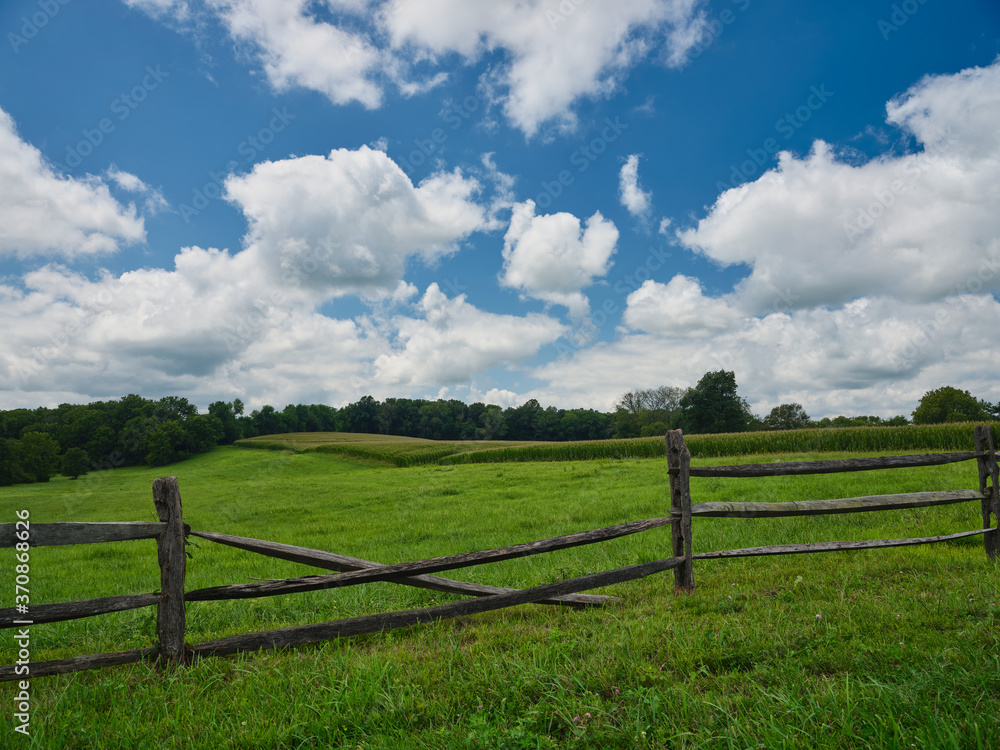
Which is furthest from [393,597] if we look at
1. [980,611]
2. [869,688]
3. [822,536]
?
[822,536]

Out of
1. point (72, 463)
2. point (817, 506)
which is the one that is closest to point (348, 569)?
Result: point (817, 506)

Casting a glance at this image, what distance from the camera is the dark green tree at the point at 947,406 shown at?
7238 centimetres

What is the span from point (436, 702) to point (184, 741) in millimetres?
1585

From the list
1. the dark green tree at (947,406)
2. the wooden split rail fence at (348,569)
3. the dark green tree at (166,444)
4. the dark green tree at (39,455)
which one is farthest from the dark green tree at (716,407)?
the dark green tree at (39,455)

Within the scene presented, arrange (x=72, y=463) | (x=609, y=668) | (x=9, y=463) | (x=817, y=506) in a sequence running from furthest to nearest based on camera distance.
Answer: (x=72, y=463), (x=9, y=463), (x=817, y=506), (x=609, y=668)

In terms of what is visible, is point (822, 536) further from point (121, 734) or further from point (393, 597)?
point (121, 734)

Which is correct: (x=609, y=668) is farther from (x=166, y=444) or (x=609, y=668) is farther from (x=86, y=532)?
(x=166, y=444)

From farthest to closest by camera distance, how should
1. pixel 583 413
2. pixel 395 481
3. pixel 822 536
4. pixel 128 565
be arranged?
pixel 583 413, pixel 395 481, pixel 128 565, pixel 822 536

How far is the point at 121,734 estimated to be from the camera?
3.14 meters

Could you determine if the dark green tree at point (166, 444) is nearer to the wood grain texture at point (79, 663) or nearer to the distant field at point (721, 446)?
the distant field at point (721, 446)

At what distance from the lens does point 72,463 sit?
46.3 meters

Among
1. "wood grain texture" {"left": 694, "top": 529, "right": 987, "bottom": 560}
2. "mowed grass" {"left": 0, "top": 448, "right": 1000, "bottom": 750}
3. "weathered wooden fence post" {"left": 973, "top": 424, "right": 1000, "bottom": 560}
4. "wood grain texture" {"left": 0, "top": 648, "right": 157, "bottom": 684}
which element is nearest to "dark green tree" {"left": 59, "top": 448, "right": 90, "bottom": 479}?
"mowed grass" {"left": 0, "top": 448, "right": 1000, "bottom": 750}

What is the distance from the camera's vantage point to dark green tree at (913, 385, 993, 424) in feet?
237

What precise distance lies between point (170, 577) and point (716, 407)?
248ft
